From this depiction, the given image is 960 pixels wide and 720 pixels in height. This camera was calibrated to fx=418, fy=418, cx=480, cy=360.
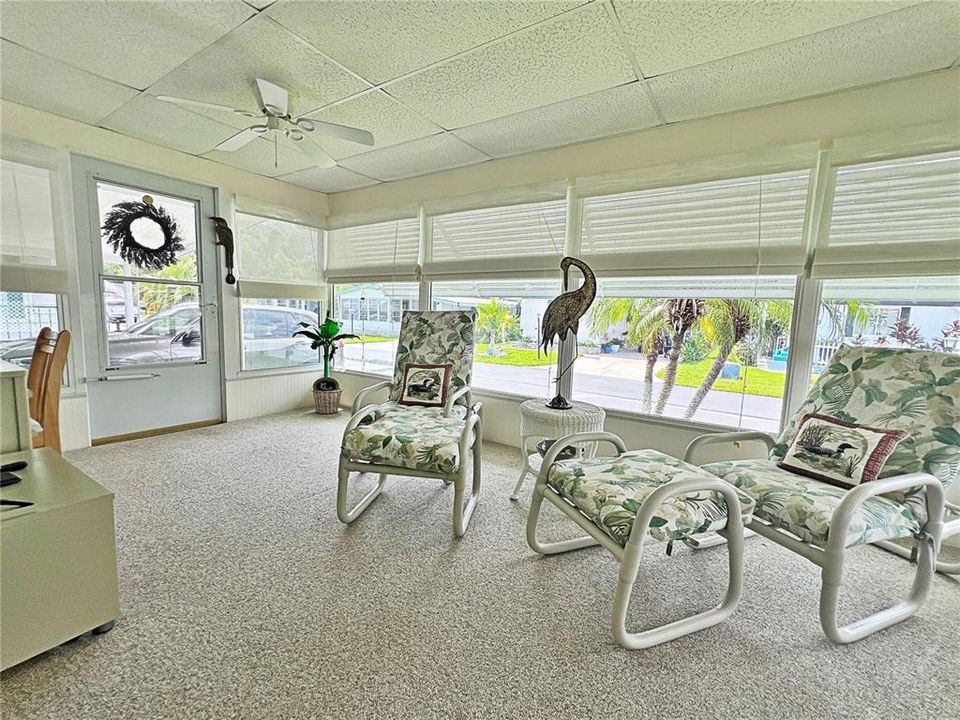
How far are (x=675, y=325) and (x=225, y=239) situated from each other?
3813 millimetres

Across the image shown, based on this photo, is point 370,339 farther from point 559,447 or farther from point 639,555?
point 639,555

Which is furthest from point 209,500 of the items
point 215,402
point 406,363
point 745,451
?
point 745,451

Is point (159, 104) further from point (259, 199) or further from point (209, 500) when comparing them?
point (209, 500)

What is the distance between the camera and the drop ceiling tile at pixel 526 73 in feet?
6.05

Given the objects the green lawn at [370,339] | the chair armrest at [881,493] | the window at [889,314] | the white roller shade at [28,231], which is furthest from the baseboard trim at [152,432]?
the window at [889,314]

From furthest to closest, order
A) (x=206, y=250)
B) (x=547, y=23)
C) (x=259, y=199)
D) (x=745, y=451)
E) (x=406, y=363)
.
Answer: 1. (x=259, y=199)
2. (x=206, y=250)
3. (x=406, y=363)
4. (x=745, y=451)
5. (x=547, y=23)

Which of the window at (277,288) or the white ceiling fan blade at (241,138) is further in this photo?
the window at (277,288)

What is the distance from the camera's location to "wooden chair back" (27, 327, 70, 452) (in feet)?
7.19

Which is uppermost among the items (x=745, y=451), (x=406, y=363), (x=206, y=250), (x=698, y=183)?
(x=698, y=183)

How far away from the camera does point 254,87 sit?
2.29m

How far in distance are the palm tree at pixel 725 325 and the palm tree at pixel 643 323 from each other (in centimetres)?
27

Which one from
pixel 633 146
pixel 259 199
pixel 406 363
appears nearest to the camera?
pixel 633 146

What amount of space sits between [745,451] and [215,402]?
14.2 feet

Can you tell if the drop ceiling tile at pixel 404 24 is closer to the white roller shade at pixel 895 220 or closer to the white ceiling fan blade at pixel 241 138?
the white ceiling fan blade at pixel 241 138
